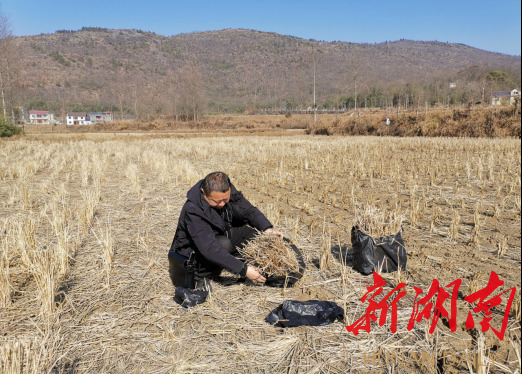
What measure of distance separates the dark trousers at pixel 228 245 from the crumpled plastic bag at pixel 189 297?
260 mm

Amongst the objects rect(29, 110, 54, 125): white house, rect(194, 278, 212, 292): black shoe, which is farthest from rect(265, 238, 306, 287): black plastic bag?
rect(29, 110, 54, 125): white house

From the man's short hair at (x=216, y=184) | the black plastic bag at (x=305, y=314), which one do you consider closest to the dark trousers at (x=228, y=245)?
the man's short hair at (x=216, y=184)

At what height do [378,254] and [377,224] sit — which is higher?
[377,224]

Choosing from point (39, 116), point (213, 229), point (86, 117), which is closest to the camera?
point (213, 229)

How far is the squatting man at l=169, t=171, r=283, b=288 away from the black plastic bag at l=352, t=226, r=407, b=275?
3.12 ft

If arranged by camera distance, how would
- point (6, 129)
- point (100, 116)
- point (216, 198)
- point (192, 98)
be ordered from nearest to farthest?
point (216, 198) < point (6, 129) < point (192, 98) < point (100, 116)

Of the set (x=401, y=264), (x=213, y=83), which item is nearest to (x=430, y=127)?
(x=401, y=264)

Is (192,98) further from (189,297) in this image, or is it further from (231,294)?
(189,297)

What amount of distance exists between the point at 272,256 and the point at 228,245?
0.59 metres

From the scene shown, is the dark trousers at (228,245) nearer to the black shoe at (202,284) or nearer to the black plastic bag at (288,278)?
the black shoe at (202,284)

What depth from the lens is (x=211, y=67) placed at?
145125 mm

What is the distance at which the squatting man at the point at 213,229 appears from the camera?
326 cm

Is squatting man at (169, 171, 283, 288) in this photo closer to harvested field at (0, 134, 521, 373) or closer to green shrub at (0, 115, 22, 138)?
harvested field at (0, 134, 521, 373)

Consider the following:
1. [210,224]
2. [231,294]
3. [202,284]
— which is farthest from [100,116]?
[231,294]
